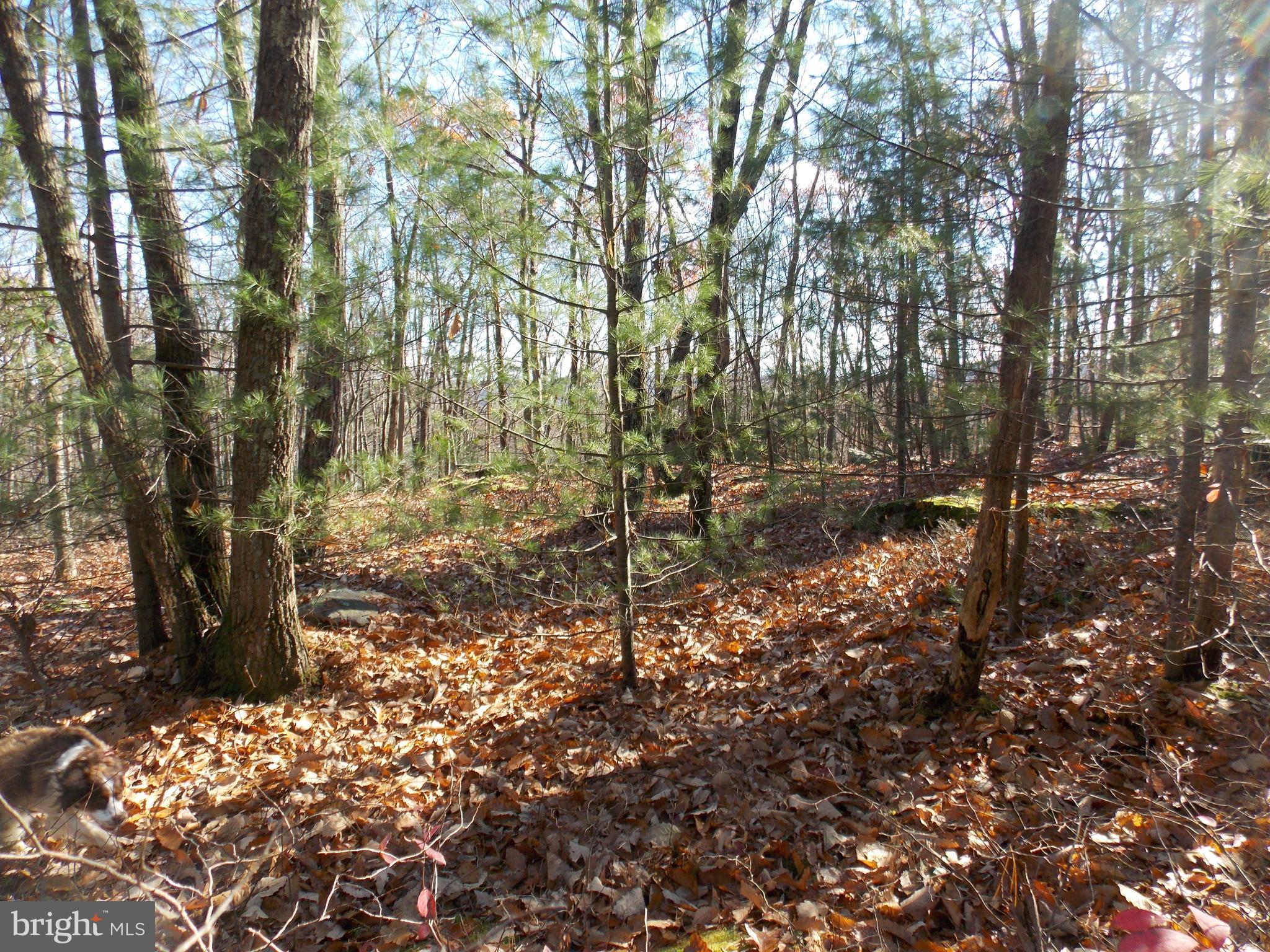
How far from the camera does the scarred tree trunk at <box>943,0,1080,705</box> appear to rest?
3.62 m

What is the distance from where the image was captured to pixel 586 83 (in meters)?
4.12

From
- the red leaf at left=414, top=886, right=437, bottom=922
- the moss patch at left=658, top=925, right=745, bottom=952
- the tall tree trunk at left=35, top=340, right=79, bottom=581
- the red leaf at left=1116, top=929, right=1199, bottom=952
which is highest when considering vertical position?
the tall tree trunk at left=35, top=340, right=79, bottom=581

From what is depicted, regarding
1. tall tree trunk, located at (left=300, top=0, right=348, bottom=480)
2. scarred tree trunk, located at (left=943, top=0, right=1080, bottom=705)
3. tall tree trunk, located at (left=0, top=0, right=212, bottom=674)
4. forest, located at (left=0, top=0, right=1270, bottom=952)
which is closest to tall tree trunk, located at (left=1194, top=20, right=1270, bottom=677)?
forest, located at (left=0, top=0, right=1270, bottom=952)

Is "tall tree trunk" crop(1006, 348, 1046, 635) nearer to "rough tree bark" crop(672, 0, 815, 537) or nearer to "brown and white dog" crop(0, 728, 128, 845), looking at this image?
"rough tree bark" crop(672, 0, 815, 537)

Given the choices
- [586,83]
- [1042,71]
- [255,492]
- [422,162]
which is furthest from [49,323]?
[1042,71]

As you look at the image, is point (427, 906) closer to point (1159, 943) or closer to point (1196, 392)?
point (1159, 943)

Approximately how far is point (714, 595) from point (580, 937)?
408 centimetres

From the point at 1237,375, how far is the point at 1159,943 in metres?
3.18

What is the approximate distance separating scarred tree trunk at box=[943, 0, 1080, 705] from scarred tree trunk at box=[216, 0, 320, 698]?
4.81 m

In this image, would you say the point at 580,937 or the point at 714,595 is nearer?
the point at 580,937

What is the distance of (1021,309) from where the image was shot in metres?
3.52

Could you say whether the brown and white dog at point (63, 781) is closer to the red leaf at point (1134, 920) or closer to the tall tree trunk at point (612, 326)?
the tall tree trunk at point (612, 326)

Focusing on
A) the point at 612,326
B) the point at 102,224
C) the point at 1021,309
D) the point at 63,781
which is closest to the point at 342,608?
the point at 63,781

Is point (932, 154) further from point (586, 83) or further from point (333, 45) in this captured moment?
point (333, 45)
